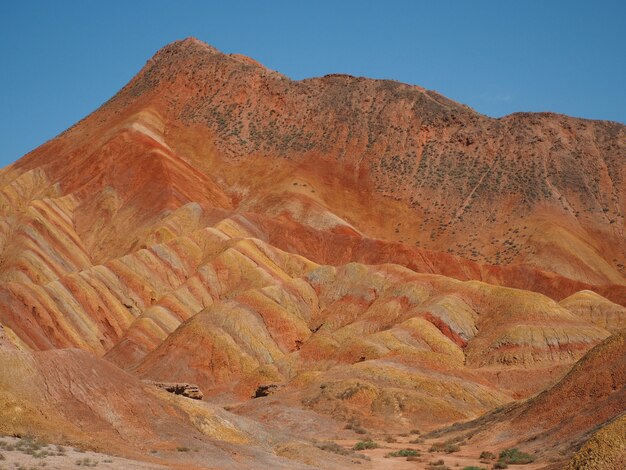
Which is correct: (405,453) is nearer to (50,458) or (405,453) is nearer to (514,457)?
(514,457)

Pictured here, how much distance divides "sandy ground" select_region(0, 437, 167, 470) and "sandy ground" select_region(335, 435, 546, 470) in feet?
42.9

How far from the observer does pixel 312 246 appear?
104m

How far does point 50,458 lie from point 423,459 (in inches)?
748

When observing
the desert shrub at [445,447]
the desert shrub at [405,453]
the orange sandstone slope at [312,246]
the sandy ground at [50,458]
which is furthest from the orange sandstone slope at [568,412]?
the sandy ground at [50,458]

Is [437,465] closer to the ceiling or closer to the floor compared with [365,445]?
closer to the floor

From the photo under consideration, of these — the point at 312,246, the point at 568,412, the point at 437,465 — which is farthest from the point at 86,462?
the point at 312,246

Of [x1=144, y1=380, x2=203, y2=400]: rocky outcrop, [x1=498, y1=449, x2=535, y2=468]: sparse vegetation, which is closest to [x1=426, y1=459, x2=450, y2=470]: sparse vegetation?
[x1=498, y1=449, x2=535, y2=468]: sparse vegetation

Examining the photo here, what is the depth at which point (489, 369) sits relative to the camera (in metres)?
65.2

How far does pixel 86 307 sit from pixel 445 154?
216ft

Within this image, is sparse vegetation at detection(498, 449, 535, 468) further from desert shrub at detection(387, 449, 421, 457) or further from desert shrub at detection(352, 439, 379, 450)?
desert shrub at detection(352, 439, 379, 450)

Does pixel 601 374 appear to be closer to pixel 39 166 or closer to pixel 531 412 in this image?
pixel 531 412

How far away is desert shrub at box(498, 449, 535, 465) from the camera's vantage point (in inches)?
1382

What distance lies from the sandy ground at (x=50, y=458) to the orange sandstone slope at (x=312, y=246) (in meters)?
2.15

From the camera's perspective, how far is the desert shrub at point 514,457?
35.1 m
